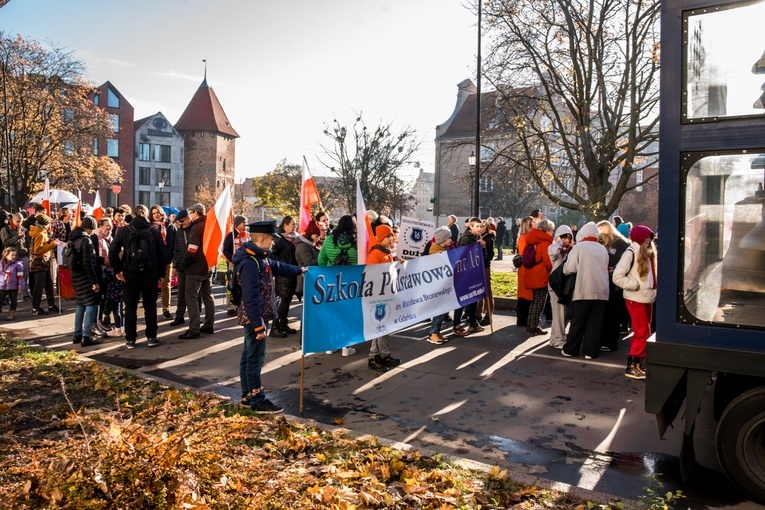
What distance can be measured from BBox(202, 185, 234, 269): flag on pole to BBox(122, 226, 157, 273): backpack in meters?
0.90

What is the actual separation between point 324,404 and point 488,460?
2.11m

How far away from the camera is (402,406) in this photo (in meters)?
6.45

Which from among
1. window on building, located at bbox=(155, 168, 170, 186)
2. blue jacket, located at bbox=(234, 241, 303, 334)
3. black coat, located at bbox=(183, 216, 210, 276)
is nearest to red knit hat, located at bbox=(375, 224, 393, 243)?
blue jacket, located at bbox=(234, 241, 303, 334)

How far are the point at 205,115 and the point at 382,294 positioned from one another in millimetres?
83717

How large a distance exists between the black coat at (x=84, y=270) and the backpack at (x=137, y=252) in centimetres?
47

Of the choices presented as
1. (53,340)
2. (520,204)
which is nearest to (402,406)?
(53,340)

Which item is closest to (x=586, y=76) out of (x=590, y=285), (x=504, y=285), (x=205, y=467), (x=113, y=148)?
(x=504, y=285)

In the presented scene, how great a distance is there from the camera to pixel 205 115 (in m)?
85.0

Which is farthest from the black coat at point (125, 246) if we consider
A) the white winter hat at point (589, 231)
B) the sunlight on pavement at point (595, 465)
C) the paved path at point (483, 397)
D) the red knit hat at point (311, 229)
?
the sunlight on pavement at point (595, 465)

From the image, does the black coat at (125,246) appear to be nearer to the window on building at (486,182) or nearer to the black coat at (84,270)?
the black coat at (84,270)

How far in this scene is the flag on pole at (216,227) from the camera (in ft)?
30.9

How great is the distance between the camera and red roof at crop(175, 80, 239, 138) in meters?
84.0

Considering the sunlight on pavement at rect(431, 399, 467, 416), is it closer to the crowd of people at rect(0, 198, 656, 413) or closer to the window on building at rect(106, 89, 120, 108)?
the crowd of people at rect(0, 198, 656, 413)

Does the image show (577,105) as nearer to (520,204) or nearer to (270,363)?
(270,363)
